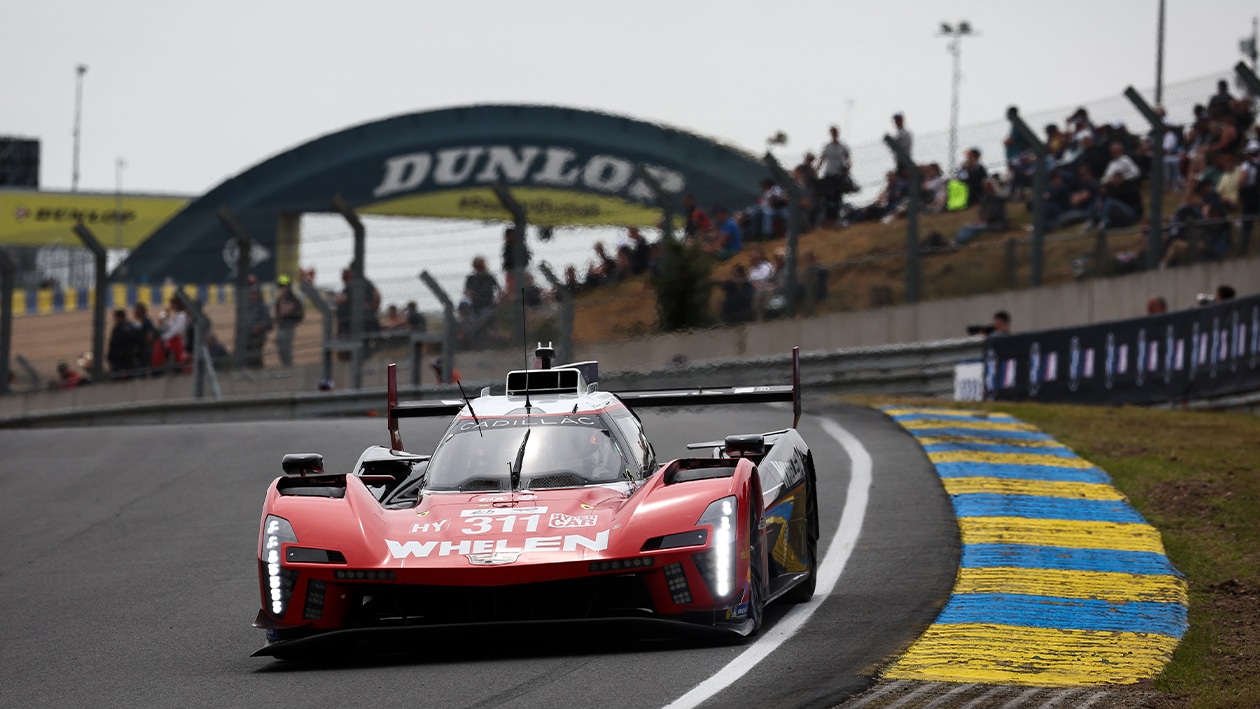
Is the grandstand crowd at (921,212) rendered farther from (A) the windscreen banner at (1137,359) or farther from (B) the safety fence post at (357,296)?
(A) the windscreen banner at (1137,359)

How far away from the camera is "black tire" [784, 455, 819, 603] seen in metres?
8.76

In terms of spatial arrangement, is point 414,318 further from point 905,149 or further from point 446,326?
point 905,149

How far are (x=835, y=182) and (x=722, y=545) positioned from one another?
1428cm

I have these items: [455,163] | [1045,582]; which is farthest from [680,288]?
→ [455,163]

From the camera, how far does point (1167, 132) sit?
20.7 m

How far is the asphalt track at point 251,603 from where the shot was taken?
22.1 feet

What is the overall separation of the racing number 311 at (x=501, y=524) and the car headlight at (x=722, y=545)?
0.71 meters

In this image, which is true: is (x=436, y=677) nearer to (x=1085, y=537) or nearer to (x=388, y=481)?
(x=388, y=481)

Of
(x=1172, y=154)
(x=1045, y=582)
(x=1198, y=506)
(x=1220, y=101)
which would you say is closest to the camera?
(x=1045, y=582)

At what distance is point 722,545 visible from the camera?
7484 mm

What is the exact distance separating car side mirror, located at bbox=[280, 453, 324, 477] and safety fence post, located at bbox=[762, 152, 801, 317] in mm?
12869

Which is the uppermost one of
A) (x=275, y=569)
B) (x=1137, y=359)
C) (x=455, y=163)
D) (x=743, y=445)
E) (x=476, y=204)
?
(x=455, y=163)

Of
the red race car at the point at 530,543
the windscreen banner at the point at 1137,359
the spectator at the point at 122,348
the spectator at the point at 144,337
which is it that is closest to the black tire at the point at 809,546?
the red race car at the point at 530,543

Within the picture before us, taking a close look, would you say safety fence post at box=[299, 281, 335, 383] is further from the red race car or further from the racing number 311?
the racing number 311
